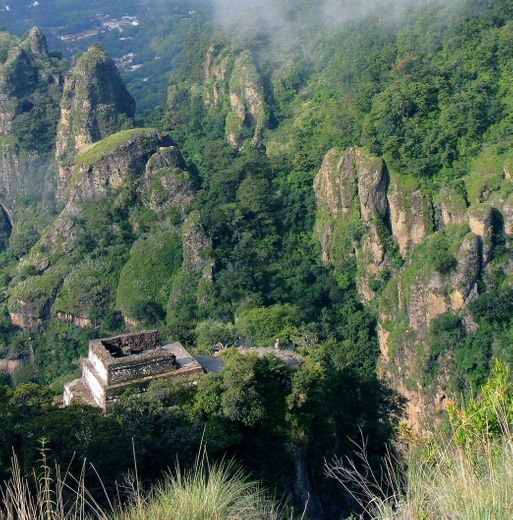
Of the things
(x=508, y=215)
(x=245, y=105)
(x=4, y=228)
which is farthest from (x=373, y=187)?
(x=4, y=228)

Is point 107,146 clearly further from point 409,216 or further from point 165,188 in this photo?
point 409,216

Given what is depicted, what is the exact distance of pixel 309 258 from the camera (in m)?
38.1

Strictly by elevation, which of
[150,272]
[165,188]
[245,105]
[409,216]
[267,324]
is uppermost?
[245,105]

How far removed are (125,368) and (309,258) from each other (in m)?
21.4

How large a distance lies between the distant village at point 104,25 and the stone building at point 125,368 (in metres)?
98.6

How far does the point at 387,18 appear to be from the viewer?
52562 millimetres

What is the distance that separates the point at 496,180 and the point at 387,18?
24503mm

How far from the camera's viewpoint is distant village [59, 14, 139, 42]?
111812 mm

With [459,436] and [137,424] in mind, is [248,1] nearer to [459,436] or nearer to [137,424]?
[137,424]

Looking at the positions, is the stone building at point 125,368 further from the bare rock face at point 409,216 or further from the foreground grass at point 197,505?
the bare rock face at point 409,216

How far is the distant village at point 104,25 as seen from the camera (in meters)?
112

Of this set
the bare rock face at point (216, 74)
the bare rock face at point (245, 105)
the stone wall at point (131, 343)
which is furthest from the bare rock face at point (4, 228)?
the stone wall at point (131, 343)

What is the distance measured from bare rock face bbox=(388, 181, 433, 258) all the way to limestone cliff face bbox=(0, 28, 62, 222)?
26.3m

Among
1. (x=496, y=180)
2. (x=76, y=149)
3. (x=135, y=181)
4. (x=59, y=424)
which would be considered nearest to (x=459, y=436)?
(x=59, y=424)
